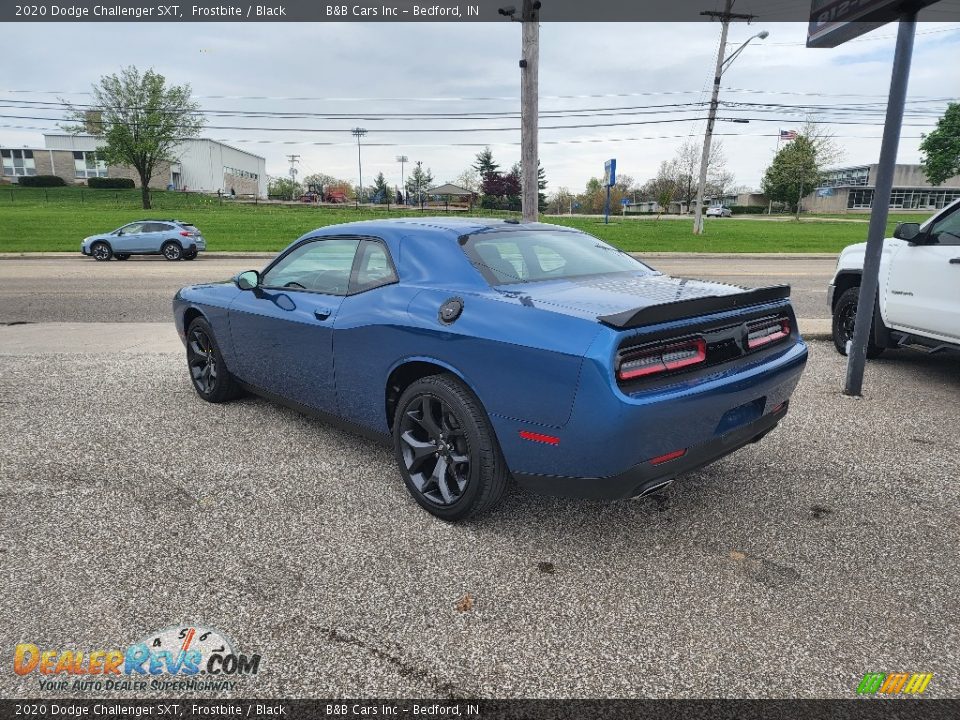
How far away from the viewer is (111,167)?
8012 cm

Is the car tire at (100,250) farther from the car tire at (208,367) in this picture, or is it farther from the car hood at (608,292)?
the car hood at (608,292)

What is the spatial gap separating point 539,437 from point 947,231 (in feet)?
16.4

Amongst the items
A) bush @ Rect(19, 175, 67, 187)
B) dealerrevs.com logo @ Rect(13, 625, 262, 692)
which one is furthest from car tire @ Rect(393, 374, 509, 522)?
bush @ Rect(19, 175, 67, 187)

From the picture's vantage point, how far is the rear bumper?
255 centimetres

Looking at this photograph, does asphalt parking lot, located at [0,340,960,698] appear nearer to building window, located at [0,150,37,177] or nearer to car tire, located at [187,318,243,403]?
car tire, located at [187,318,243,403]

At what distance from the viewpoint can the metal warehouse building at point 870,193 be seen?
9225cm

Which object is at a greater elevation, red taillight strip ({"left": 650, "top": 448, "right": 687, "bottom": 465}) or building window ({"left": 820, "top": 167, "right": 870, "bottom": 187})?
building window ({"left": 820, "top": 167, "right": 870, "bottom": 187})

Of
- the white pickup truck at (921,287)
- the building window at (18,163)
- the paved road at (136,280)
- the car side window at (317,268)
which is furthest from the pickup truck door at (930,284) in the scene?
the building window at (18,163)

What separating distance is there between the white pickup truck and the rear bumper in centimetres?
366

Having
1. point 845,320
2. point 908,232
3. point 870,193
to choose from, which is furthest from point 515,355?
point 870,193

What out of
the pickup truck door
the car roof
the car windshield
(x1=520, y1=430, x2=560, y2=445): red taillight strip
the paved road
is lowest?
the paved road

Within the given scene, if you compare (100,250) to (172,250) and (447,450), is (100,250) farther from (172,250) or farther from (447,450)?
(447,450)

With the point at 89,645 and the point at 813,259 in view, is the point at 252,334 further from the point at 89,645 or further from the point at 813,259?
the point at 813,259

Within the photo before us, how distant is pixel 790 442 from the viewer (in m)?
4.26
